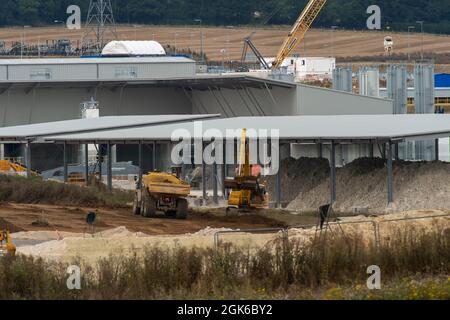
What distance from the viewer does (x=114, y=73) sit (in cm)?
7075

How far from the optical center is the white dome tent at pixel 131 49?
266ft

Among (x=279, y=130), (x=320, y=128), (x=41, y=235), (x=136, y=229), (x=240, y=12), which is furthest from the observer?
(x=240, y=12)

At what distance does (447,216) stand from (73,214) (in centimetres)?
1217

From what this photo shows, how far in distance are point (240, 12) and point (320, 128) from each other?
9867 cm

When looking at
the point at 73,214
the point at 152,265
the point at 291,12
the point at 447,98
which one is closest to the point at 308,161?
the point at 73,214

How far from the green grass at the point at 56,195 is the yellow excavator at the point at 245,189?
15.3 feet

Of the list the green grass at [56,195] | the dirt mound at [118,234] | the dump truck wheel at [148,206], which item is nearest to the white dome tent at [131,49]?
the green grass at [56,195]

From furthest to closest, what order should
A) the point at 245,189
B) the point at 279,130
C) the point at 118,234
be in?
the point at 279,130 → the point at 245,189 → the point at 118,234

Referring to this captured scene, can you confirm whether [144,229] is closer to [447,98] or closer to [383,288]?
[383,288]

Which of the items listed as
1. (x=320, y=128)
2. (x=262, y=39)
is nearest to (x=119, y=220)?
(x=320, y=128)

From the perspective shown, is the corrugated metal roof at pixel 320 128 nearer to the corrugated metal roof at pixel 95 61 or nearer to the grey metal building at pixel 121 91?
the grey metal building at pixel 121 91

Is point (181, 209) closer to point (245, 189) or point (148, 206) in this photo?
point (148, 206)

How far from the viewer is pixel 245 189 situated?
4266 centimetres

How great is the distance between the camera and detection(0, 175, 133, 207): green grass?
45.5 m
